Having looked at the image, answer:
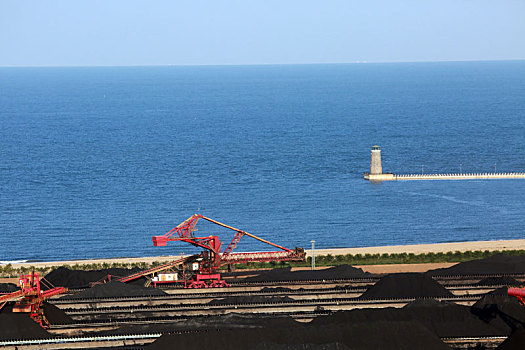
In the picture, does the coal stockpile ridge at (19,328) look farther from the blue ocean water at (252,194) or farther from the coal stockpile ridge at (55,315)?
the blue ocean water at (252,194)

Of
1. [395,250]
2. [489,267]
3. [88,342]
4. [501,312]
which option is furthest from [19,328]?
[395,250]

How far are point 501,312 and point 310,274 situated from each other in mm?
20604

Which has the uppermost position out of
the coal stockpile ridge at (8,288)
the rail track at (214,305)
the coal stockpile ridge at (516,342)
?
the coal stockpile ridge at (516,342)

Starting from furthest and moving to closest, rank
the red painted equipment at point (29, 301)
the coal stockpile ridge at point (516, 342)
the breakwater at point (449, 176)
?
the breakwater at point (449, 176) → the red painted equipment at point (29, 301) → the coal stockpile ridge at point (516, 342)

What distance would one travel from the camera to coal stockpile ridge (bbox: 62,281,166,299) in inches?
2564

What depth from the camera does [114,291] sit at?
215ft

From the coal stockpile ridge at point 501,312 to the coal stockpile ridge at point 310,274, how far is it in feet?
53.5

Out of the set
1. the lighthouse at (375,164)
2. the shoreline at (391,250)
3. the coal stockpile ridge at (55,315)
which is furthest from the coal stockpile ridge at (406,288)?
the lighthouse at (375,164)

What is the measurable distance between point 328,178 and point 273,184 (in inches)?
388

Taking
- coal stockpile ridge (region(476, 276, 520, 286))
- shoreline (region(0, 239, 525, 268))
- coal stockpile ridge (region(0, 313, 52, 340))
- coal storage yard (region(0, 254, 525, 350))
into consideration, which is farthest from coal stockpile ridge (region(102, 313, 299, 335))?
shoreline (region(0, 239, 525, 268))

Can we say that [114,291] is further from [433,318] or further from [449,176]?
[449,176]

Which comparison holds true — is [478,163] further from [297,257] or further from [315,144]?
[297,257]

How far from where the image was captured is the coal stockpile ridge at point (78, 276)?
7150 cm

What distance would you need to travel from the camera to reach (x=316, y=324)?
51.3 meters
